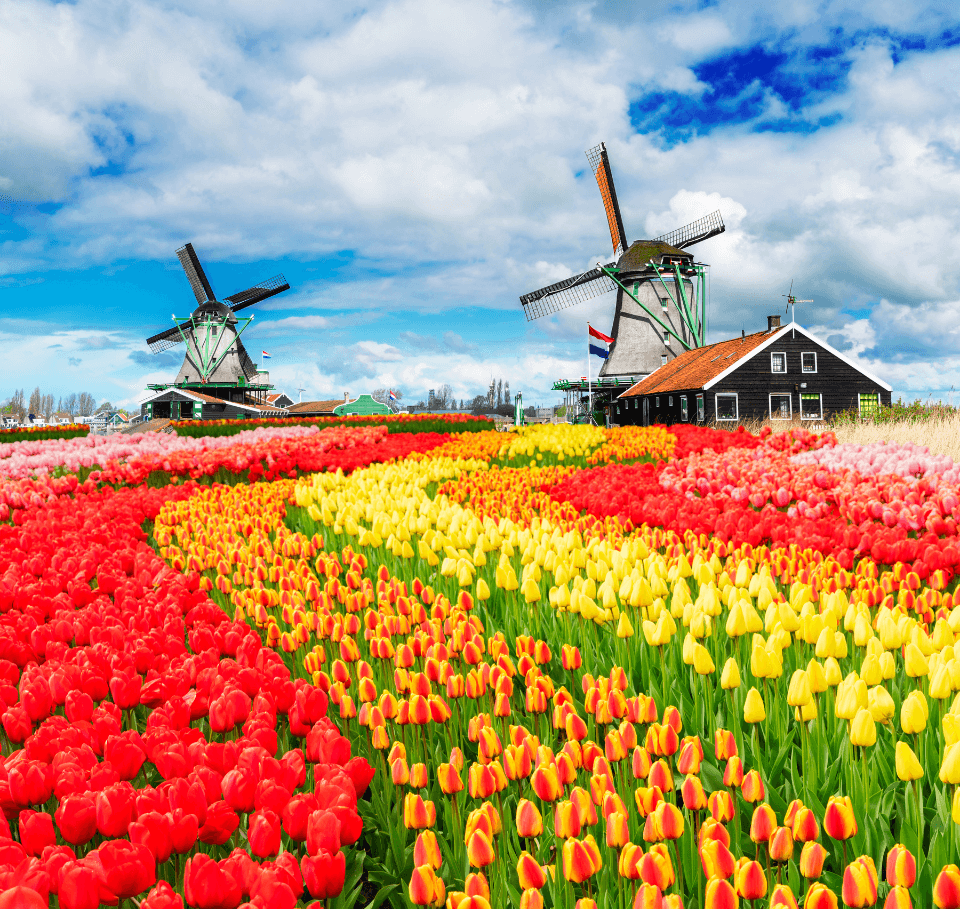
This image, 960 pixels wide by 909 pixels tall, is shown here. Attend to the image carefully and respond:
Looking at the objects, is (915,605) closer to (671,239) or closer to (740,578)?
(740,578)

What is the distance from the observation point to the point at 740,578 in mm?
3090

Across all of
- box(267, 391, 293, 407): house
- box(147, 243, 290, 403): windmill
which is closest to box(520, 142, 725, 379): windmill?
box(147, 243, 290, 403): windmill

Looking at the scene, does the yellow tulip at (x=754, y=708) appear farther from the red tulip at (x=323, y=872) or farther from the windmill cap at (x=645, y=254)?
the windmill cap at (x=645, y=254)

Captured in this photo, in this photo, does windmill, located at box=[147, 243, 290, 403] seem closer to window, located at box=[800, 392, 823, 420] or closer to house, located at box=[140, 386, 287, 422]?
house, located at box=[140, 386, 287, 422]

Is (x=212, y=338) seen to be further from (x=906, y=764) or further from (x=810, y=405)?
(x=906, y=764)

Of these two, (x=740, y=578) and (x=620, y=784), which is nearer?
(x=620, y=784)

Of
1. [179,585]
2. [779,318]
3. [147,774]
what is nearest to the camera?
[147,774]

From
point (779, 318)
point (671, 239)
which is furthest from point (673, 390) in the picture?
point (671, 239)

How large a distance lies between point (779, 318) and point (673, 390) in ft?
26.9

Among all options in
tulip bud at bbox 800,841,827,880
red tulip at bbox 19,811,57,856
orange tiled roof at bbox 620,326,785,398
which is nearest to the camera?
tulip bud at bbox 800,841,827,880

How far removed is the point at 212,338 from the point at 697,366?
38.4 m

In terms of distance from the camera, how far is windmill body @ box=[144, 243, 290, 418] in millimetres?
54688

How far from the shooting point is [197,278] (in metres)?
56.9

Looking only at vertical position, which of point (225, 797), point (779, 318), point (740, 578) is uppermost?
point (779, 318)
